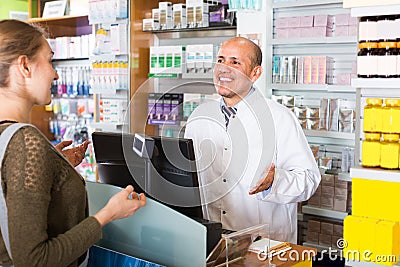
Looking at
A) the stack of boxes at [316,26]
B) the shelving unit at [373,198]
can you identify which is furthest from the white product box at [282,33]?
the shelving unit at [373,198]

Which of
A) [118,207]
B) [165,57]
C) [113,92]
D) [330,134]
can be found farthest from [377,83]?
[113,92]

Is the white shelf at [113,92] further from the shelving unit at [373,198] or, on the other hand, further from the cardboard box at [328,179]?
the shelving unit at [373,198]

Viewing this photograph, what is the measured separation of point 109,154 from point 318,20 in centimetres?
240

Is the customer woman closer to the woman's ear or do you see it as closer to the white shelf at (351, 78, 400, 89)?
the woman's ear

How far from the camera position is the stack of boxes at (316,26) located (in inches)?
151

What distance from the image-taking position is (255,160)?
2.58 metres

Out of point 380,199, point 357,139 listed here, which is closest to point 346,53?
point 357,139

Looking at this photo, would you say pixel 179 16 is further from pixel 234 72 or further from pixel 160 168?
pixel 160 168

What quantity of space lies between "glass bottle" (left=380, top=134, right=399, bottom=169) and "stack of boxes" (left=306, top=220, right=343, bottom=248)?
1.28 m

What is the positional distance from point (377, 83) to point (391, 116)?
0.63 feet

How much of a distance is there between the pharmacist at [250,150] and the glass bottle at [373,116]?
0.39 metres

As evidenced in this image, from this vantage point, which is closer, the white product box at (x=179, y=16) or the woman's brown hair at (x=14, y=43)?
the woman's brown hair at (x=14, y=43)

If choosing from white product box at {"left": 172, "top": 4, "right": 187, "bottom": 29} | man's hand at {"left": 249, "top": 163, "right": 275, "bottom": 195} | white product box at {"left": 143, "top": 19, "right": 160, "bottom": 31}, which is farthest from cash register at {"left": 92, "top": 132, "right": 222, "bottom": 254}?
white product box at {"left": 143, "top": 19, "right": 160, "bottom": 31}

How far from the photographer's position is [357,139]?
2992 mm
